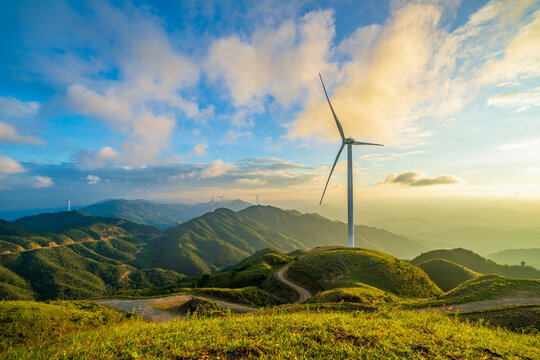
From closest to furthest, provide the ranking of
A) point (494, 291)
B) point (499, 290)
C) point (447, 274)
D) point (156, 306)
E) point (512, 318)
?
point (512, 318)
point (494, 291)
point (499, 290)
point (156, 306)
point (447, 274)

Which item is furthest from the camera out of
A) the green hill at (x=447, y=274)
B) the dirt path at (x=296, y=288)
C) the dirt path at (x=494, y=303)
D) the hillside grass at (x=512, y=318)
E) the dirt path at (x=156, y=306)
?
the green hill at (x=447, y=274)

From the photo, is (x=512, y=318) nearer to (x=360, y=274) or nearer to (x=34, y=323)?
(x=360, y=274)

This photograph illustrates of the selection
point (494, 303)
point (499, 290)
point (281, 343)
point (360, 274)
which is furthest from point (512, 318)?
point (360, 274)

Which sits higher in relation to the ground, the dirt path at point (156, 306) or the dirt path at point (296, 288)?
the dirt path at point (156, 306)

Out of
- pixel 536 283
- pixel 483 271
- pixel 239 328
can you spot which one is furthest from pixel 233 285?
pixel 483 271

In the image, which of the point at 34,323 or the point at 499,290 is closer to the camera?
the point at 34,323

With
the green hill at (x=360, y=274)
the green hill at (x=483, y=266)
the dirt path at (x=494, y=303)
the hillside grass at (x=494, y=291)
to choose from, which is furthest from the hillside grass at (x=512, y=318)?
the green hill at (x=483, y=266)

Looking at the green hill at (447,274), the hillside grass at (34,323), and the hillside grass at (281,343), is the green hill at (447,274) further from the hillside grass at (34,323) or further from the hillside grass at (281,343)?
the hillside grass at (34,323)
